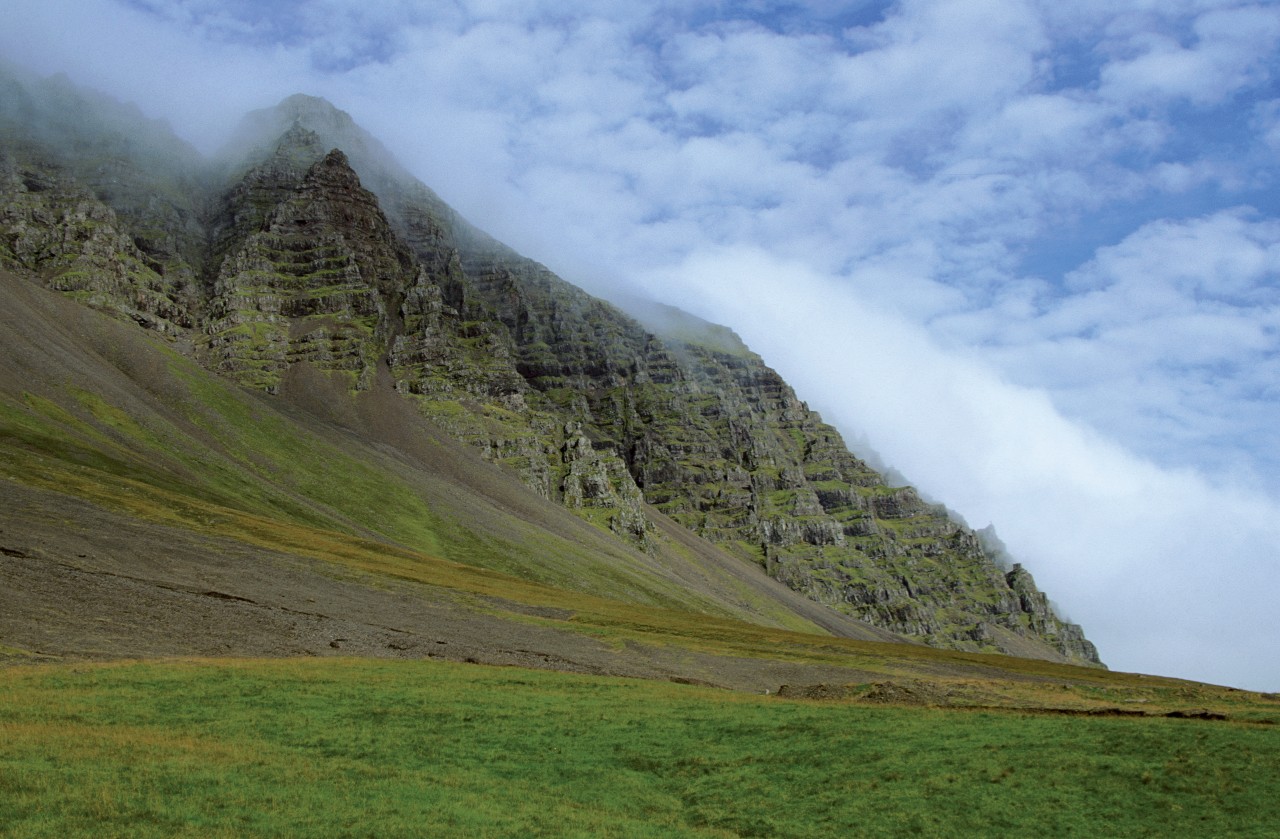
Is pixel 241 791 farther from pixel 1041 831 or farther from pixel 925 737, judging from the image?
pixel 925 737

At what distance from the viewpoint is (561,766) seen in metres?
39.2

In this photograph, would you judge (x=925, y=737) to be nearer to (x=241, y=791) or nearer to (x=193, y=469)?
(x=241, y=791)

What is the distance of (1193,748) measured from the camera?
121 ft

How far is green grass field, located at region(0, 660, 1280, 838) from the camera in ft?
94.0

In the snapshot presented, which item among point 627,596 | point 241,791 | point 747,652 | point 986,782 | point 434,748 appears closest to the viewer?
point 241,791

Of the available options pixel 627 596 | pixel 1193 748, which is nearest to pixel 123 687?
pixel 1193 748

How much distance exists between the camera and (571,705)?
52.0 metres

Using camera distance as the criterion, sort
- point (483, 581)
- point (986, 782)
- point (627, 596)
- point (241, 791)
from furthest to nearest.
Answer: point (627, 596)
point (483, 581)
point (986, 782)
point (241, 791)

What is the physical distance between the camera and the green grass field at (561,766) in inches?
1128

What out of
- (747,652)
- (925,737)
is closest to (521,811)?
(925,737)

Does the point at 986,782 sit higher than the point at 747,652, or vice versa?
the point at 986,782

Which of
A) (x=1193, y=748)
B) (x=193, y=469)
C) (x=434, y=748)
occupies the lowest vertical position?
(x=193, y=469)

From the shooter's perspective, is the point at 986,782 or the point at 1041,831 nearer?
the point at 1041,831

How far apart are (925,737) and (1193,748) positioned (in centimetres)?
1128
